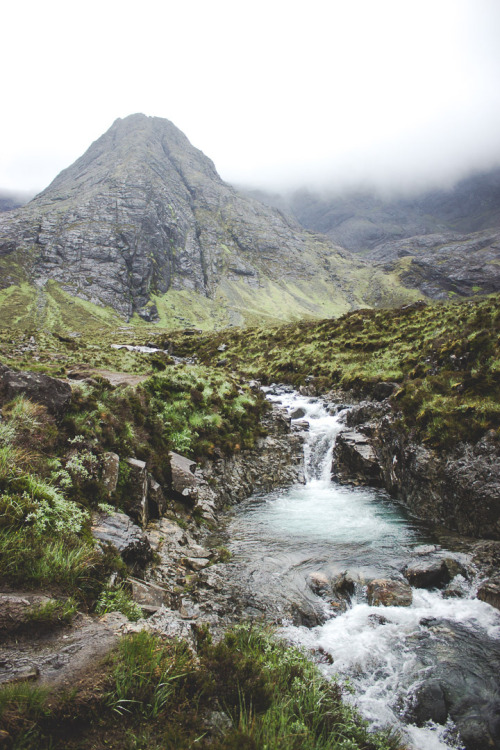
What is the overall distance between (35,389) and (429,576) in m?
12.1

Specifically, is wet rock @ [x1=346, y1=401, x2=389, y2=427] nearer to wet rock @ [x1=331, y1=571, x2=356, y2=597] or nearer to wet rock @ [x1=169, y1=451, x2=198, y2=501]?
wet rock @ [x1=331, y1=571, x2=356, y2=597]

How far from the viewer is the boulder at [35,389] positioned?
8648 mm

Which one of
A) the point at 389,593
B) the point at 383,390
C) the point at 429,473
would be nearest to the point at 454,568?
the point at 389,593

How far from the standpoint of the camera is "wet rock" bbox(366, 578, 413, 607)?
8.18 m

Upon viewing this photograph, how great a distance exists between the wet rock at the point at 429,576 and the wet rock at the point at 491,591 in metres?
0.78

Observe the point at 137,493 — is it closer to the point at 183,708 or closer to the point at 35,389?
the point at 35,389

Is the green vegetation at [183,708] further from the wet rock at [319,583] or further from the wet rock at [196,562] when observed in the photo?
the wet rock at [196,562]

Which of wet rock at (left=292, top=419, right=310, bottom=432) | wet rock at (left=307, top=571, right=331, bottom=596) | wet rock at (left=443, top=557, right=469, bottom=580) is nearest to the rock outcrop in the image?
wet rock at (left=443, top=557, right=469, bottom=580)

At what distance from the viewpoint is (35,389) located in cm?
902

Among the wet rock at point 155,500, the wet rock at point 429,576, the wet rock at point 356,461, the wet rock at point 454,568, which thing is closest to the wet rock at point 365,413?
the wet rock at point 356,461

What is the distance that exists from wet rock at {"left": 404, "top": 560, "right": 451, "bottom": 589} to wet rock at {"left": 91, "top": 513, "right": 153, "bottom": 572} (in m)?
7.19

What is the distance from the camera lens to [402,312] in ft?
131

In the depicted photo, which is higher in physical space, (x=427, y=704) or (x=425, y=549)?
(x=425, y=549)

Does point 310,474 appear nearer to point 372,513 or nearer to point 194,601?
point 372,513
